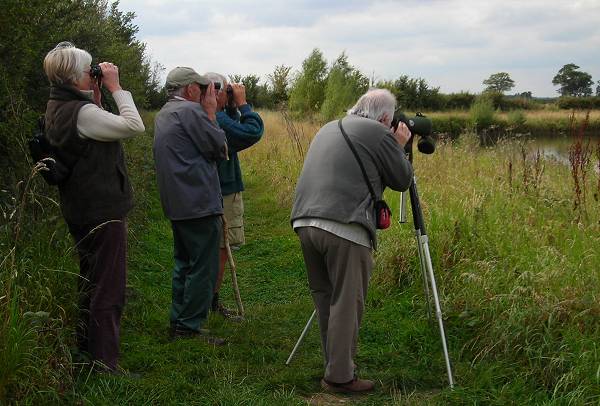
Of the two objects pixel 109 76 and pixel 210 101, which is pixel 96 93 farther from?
pixel 210 101

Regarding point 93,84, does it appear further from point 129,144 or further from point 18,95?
point 129,144

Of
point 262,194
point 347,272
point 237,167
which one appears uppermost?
point 237,167

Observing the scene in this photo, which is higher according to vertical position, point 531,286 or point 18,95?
point 18,95

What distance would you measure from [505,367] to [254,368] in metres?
1.63

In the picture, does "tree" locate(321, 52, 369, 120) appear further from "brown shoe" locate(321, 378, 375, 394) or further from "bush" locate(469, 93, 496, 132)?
"brown shoe" locate(321, 378, 375, 394)

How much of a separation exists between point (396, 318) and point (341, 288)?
1744mm

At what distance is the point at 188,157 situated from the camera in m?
5.01

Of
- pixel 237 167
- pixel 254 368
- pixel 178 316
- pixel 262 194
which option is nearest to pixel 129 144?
pixel 262 194

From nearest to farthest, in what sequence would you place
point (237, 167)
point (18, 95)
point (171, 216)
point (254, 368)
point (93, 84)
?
point (93, 84) < point (254, 368) < point (171, 216) < point (18, 95) < point (237, 167)

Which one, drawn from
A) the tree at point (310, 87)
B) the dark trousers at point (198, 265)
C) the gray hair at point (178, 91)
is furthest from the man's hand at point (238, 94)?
the tree at point (310, 87)

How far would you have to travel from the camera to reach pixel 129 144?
12125 mm

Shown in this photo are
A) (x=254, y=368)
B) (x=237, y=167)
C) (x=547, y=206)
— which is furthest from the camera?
(x=547, y=206)

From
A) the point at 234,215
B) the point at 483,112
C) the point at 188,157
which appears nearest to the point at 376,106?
the point at 188,157

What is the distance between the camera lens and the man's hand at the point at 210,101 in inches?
207
